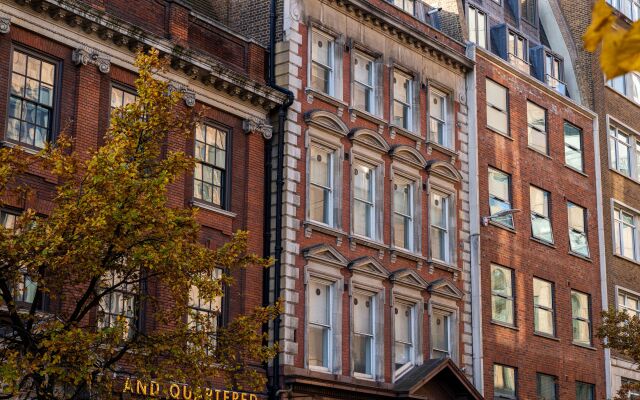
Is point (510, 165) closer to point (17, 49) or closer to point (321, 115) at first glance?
point (321, 115)

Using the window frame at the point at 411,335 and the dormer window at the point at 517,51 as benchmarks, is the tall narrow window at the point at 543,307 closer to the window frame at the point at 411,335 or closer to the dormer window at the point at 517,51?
the window frame at the point at 411,335

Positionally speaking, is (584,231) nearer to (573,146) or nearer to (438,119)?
(573,146)

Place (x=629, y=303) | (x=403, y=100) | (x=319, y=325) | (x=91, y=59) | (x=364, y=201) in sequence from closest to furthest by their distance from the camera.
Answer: (x=91, y=59) → (x=319, y=325) → (x=364, y=201) → (x=403, y=100) → (x=629, y=303)

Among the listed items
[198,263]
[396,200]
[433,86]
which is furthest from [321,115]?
[198,263]

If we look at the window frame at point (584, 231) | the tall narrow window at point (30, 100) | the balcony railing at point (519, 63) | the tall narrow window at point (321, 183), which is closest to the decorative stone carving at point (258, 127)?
the tall narrow window at point (321, 183)

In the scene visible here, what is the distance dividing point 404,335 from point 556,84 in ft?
49.1

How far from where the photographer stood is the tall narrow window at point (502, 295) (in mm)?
37375

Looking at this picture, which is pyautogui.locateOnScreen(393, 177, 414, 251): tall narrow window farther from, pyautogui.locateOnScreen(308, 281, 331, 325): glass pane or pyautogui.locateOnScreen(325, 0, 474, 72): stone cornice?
pyautogui.locateOnScreen(325, 0, 474, 72): stone cornice

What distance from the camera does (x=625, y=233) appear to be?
45.4 metres

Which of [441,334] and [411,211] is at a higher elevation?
[411,211]

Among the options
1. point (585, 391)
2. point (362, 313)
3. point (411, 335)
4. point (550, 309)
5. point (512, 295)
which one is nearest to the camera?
point (362, 313)

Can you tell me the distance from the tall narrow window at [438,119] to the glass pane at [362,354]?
7.43 metres

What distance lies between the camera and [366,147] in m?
32.8

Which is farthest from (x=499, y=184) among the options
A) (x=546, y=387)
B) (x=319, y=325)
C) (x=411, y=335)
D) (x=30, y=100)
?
(x=30, y=100)
